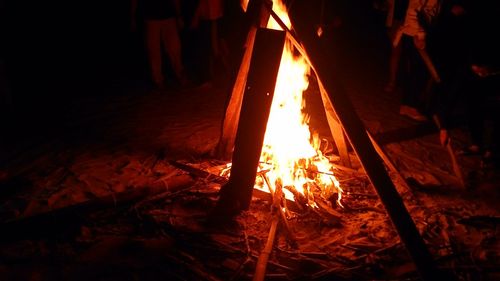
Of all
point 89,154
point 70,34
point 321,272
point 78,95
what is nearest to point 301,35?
point 321,272

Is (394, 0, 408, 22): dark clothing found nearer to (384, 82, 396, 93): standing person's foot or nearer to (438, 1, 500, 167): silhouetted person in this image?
(438, 1, 500, 167): silhouetted person

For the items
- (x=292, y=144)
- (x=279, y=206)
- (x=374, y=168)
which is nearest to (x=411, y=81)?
(x=292, y=144)

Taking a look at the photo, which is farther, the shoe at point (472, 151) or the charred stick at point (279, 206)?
the shoe at point (472, 151)

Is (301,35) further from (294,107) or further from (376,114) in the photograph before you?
(376,114)

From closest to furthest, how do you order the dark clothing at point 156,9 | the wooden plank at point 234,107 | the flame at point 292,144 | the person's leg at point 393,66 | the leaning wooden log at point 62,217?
the leaning wooden log at point 62,217, the wooden plank at point 234,107, the flame at point 292,144, the dark clothing at point 156,9, the person's leg at point 393,66

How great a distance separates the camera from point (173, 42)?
8094 mm

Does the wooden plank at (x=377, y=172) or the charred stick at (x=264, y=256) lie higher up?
the wooden plank at (x=377, y=172)

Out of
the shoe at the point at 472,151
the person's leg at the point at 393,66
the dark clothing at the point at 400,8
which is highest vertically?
the dark clothing at the point at 400,8

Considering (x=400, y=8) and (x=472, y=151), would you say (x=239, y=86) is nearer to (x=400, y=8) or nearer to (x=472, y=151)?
(x=472, y=151)

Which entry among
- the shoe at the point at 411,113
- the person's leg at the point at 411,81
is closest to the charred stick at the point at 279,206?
the shoe at the point at 411,113

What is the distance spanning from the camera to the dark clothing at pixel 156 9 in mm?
7480

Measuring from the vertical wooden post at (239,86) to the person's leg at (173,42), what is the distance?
3.60 m

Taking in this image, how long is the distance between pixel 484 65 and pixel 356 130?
136 inches

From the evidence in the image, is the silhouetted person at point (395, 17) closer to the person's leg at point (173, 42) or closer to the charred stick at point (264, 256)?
the person's leg at point (173, 42)
